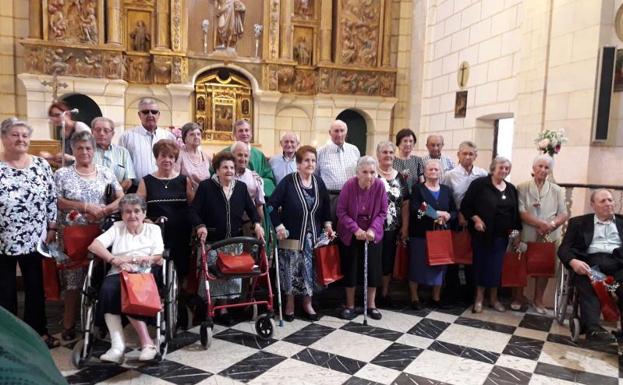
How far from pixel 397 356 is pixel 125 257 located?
6.55 feet

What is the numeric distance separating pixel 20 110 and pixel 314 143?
613 centimetres

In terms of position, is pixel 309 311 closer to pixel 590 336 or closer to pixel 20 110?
pixel 590 336

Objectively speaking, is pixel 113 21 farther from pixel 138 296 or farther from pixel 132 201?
pixel 138 296

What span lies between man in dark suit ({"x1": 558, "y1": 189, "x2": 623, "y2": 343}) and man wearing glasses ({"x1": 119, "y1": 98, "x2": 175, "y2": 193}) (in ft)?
11.4

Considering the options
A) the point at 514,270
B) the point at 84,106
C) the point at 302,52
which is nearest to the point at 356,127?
the point at 302,52

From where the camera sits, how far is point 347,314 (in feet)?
13.1

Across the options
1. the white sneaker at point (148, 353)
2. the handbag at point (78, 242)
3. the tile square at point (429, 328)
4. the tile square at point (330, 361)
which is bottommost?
the tile square at point (429, 328)

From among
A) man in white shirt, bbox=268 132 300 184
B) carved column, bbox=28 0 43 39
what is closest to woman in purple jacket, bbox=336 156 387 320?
man in white shirt, bbox=268 132 300 184

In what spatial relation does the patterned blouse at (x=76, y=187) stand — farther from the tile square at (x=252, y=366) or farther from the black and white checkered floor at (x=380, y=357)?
the tile square at (x=252, y=366)

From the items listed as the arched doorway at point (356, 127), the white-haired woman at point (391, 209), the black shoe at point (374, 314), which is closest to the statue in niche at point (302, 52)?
the arched doorway at point (356, 127)

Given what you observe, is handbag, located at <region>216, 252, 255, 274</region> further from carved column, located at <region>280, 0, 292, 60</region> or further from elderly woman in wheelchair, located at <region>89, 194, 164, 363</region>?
carved column, located at <region>280, 0, 292, 60</region>

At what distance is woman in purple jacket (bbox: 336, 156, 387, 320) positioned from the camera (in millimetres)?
3891

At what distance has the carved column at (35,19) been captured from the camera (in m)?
8.93

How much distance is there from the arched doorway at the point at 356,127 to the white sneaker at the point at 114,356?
8812 mm
